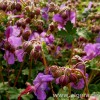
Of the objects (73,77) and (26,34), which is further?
(26,34)

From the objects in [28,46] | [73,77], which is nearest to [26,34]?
[28,46]

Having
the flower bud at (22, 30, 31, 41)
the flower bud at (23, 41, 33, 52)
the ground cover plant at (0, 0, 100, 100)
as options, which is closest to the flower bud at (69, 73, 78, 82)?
the ground cover plant at (0, 0, 100, 100)

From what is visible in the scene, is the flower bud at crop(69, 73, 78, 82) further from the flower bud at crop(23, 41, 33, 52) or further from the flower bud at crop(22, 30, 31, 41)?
the flower bud at crop(22, 30, 31, 41)

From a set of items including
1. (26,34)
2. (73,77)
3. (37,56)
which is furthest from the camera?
(26,34)

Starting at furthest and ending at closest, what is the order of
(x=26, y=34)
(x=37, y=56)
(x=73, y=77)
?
(x=26, y=34) < (x=37, y=56) < (x=73, y=77)

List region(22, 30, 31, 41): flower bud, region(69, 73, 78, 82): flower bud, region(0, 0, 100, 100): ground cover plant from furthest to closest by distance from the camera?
region(22, 30, 31, 41): flower bud < region(0, 0, 100, 100): ground cover plant < region(69, 73, 78, 82): flower bud

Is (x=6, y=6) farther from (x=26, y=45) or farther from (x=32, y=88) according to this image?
(x=32, y=88)

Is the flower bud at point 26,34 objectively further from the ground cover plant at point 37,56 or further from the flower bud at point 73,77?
the flower bud at point 73,77

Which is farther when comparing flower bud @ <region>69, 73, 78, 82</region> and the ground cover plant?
the ground cover plant

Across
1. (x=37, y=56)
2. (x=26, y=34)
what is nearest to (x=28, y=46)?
(x=37, y=56)

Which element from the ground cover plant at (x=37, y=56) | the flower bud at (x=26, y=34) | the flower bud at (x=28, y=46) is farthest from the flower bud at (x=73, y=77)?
the flower bud at (x=26, y=34)

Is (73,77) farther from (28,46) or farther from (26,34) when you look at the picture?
(26,34)

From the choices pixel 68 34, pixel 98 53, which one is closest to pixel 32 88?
pixel 98 53
